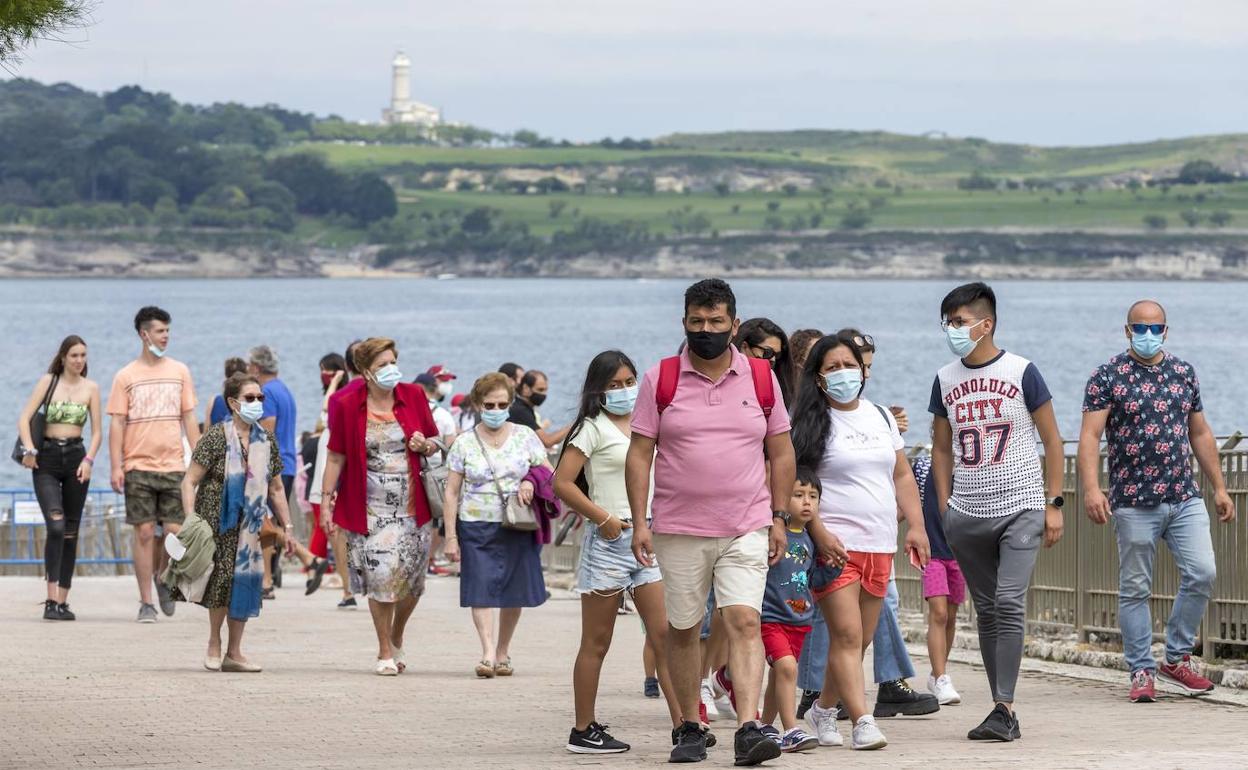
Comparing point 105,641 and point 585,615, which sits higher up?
point 585,615

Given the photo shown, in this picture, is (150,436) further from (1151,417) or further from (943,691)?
(1151,417)

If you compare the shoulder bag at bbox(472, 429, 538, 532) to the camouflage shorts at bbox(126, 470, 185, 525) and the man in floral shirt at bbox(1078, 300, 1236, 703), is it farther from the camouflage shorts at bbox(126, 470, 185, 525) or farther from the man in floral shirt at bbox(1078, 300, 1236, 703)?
the camouflage shorts at bbox(126, 470, 185, 525)

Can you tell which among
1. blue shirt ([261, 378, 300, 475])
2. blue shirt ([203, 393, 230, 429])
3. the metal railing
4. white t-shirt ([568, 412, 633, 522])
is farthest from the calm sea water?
white t-shirt ([568, 412, 633, 522])

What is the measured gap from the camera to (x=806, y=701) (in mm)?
9680

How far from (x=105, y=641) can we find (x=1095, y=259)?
192845 millimetres

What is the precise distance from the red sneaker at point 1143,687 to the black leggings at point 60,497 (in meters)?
7.29

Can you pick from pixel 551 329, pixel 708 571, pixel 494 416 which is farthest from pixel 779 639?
pixel 551 329

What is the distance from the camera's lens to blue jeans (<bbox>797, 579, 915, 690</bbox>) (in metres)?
9.51

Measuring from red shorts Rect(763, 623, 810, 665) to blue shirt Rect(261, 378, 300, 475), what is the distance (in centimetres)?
741

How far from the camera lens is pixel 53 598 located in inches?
571

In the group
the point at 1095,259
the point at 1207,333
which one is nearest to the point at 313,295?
the point at 1095,259

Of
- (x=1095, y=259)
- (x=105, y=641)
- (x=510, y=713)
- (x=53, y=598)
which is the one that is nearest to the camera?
(x=510, y=713)

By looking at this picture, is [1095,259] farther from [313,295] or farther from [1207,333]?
[1207,333]

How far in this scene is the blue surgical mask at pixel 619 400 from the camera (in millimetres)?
9195
